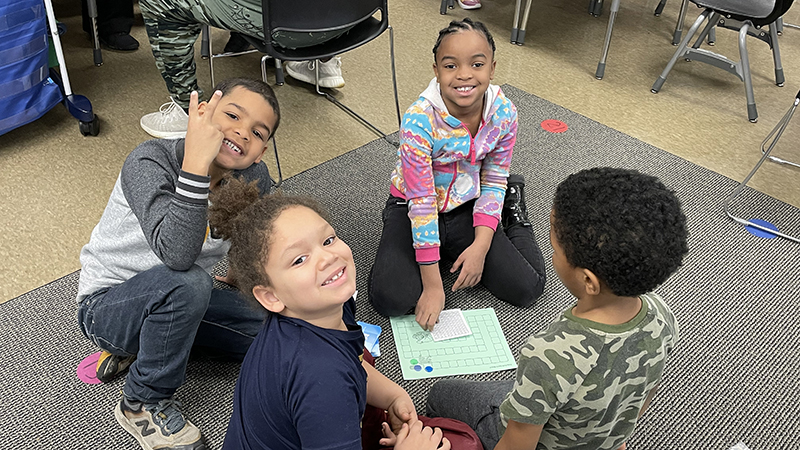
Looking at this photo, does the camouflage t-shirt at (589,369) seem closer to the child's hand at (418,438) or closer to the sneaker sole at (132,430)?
the child's hand at (418,438)

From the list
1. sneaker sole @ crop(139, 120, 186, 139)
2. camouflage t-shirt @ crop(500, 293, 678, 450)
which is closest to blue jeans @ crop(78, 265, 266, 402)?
camouflage t-shirt @ crop(500, 293, 678, 450)

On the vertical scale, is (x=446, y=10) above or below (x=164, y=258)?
below

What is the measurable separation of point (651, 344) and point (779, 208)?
1640 millimetres

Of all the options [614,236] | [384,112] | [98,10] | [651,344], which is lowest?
[384,112]

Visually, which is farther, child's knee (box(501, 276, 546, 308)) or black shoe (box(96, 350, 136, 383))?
child's knee (box(501, 276, 546, 308))

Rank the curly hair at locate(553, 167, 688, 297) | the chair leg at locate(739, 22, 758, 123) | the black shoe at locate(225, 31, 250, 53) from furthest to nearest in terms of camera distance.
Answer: the black shoe at locate(225, 31, 250, 53)
the chair leg at locate(739, 22, 758, 123)
the curly hair at locate(553, 167, 688, 297)

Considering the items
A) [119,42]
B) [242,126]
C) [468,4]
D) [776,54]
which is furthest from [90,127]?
[776,54]

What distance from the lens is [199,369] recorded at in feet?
4.94

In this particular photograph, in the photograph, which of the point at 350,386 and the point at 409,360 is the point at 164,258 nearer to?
the point at 350,386

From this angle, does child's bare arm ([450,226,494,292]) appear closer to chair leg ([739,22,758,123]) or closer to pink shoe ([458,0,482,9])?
chair leg ([739,22,758,123])

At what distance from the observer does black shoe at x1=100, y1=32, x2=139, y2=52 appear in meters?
2.88

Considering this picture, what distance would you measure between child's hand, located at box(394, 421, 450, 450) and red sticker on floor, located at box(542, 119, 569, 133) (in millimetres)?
1749

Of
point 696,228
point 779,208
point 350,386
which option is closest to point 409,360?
point 350,386

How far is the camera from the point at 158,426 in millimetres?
1310
